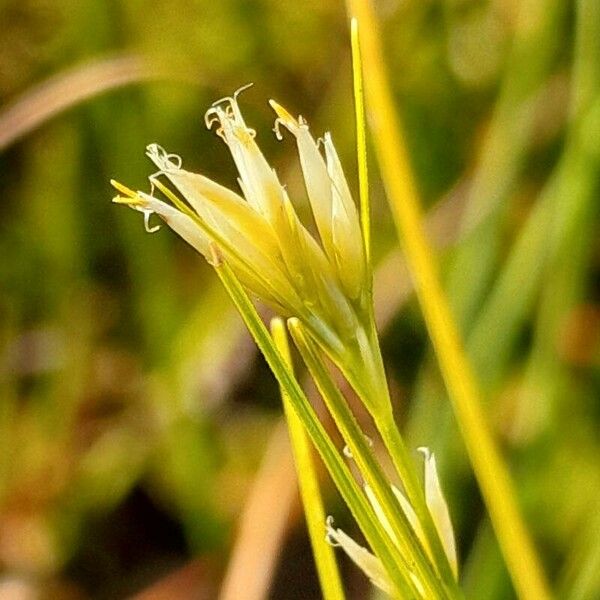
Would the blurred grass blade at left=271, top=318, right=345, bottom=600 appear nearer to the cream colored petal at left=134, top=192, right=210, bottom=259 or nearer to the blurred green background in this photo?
the cream colored petal at left=134, top=192, right=210, bottom=259

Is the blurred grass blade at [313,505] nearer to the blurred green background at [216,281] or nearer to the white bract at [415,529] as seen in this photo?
the white bract at [415,529]

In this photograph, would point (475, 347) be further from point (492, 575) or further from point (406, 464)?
point (406, 464)

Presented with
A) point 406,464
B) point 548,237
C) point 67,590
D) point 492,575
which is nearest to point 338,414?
point 406,464

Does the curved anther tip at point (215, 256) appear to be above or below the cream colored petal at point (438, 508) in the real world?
above

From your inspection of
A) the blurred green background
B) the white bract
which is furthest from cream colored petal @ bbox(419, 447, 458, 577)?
the blurred green background

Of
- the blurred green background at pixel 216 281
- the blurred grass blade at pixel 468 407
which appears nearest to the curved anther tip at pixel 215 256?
the blurred grass blade at pixel 468 407

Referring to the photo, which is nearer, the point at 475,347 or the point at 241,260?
the point at 241,260

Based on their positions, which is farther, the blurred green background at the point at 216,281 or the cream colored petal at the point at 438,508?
the blurred green background at the point at 216,281
